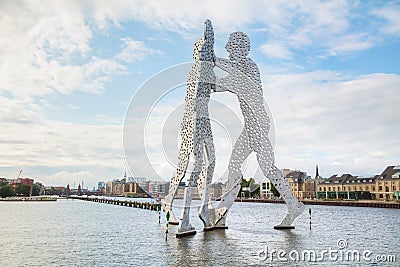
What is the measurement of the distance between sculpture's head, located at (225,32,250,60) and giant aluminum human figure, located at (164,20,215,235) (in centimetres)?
185

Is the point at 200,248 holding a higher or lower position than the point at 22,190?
lower

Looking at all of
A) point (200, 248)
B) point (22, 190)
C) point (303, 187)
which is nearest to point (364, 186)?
point (303, 187)

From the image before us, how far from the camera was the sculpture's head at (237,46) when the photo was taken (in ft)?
77.2

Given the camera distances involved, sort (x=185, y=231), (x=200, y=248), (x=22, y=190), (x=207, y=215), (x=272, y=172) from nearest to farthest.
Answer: (x=200, y=248) → (x=185, y=231) → (x=272, y=172) → (x=207, y=215) → (x=22, y=190)

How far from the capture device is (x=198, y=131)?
2047cm

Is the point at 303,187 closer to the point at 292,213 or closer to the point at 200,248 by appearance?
the point at 292,213

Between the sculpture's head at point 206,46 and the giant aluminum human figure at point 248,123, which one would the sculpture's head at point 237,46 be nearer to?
the giant aluminum human figure at point 248,123

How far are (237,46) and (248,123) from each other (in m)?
4.45

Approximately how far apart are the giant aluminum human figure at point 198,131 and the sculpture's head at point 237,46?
185 cm

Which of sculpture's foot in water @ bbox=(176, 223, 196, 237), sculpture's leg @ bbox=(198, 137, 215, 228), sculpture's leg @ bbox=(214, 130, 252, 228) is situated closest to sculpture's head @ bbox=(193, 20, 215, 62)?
sculpture's leg @ bbox=(198, 137, 215, 228)

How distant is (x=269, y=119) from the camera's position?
23.6 meters

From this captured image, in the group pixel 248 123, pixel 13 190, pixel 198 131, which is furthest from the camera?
pixel 13 190

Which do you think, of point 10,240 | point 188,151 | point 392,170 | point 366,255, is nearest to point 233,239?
point 188,151

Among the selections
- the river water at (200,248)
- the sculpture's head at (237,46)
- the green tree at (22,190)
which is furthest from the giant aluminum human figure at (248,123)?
the green tree at (22,190)
